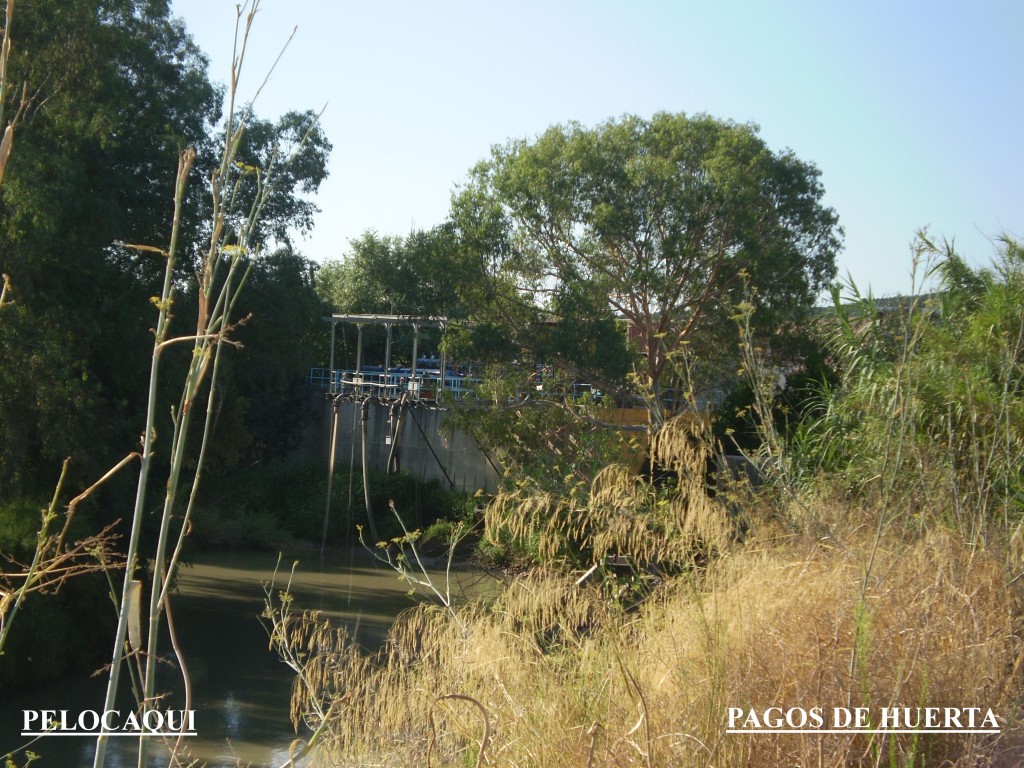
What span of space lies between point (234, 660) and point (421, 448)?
864 centimetres

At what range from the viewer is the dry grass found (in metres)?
2.77

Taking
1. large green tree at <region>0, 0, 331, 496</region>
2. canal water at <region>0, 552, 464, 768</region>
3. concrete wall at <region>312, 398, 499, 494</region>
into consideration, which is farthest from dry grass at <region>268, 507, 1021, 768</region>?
concrete wall at <region>312, 398, 499, 494</region>

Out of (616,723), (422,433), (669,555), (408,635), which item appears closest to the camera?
(616,723)

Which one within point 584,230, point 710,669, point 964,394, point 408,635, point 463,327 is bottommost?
point 408,635

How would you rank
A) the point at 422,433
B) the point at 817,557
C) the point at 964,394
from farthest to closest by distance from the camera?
the point at 422,433, the point at 964,394, the point at 817,557

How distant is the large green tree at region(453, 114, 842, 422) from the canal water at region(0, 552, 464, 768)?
4.79m

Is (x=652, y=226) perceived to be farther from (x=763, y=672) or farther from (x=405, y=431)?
(x=763, y=672)

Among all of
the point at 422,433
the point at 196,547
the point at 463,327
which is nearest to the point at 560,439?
the point at 463,327

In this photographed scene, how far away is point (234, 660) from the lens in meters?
11.4

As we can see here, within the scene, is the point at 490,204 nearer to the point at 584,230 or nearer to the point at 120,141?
the point at 584,230

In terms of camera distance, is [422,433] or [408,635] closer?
[408,635]

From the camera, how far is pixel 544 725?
306 centimetres

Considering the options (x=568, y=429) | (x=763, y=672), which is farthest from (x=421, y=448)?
(x=763, y=672)

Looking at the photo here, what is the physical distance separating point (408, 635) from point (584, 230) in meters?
9.90
